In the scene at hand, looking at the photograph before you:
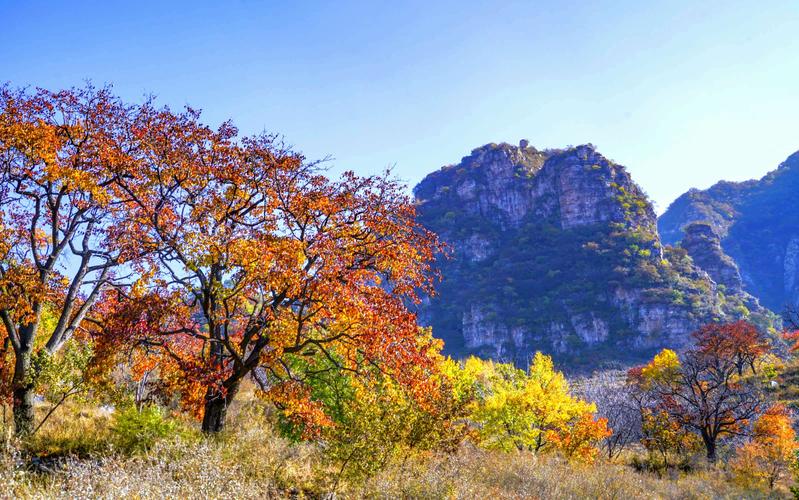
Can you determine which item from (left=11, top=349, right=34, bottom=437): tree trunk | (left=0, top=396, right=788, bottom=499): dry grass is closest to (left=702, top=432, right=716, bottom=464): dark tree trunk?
(left=0, top=396, right=788, bottom=499): dry grass

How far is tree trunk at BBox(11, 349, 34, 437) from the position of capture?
1005 centimetres

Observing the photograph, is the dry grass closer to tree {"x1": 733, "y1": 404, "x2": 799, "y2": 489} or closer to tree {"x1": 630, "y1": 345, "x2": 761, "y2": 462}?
tree {"x1": 733, "y1": 404, "x2": 799, "y2": 489}

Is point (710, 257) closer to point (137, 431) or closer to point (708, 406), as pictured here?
point (708, 406)

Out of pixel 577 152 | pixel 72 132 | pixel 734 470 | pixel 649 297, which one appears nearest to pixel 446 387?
pixel 72 132

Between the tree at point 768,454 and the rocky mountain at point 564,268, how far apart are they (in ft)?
252

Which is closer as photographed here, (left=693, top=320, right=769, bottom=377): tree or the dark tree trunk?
the dark tree trunk

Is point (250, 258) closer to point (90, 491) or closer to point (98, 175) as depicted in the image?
point (90, 491)

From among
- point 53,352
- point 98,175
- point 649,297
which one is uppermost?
point 649,297

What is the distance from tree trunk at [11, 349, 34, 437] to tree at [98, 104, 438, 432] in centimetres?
246

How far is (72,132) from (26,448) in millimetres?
7232

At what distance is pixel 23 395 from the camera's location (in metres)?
10.3

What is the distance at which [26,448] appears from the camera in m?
9.27

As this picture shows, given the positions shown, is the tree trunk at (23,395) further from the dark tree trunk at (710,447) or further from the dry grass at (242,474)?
the dark tree trunk at (710,447)

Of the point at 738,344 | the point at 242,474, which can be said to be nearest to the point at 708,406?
the point at 242,474
